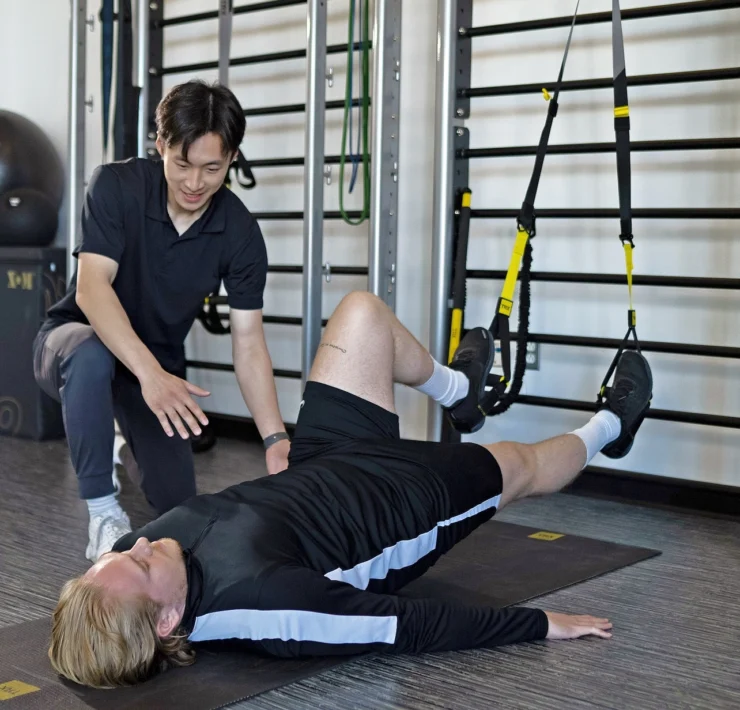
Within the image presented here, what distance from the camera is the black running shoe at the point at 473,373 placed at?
260 cm

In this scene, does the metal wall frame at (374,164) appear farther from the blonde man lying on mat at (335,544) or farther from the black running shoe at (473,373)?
the blonde man lying on mat at (335,544)

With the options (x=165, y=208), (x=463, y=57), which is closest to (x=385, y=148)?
(x=463, y=57)

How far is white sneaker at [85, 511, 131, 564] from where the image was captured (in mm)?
2426

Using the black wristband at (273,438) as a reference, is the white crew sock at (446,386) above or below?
above

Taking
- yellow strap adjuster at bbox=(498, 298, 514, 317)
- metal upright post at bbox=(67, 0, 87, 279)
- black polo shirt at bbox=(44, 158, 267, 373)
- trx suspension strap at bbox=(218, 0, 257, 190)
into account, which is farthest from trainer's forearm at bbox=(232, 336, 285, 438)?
metal upright post at bbox=(67, 0, 87, 279)

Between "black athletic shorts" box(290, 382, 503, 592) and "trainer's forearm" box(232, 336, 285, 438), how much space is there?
33 cm

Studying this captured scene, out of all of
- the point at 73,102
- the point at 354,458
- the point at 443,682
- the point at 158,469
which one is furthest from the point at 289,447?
the point at 73,102

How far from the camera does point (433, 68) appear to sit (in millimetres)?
3777

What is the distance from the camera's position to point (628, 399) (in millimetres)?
2648

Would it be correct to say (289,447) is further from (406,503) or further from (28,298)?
(28,298)

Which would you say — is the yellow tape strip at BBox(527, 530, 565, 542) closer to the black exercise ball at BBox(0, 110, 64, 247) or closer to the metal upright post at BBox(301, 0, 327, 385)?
the metal upright post at BBox(301, 0, 327, 385)

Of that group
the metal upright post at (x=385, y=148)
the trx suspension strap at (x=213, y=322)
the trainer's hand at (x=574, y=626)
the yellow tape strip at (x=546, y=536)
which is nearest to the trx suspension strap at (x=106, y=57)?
the trx suspension strap at (x=213, y=322)

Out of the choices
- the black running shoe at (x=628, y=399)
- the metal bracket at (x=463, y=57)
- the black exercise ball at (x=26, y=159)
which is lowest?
the black running shoe at (x=628, y=399)

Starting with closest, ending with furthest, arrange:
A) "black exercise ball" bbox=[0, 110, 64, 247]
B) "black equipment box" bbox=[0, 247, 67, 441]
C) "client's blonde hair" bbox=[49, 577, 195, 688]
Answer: "client's blonde hair" bbox=[49, 577, 195, 688]
"black equipment box" bbox=[0, 247, 67, 441]
"black exercise ball" bbox=[0, 110, 64, 247]
